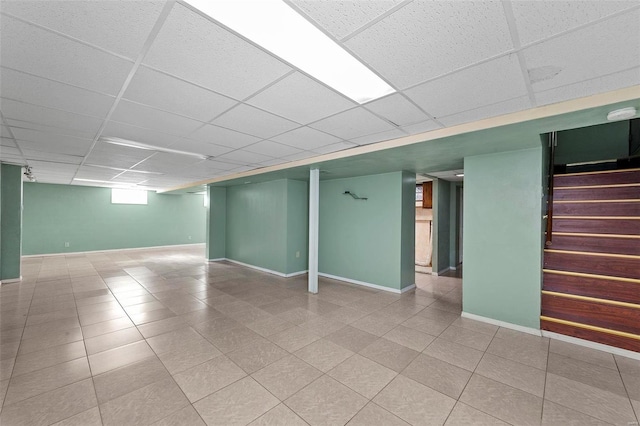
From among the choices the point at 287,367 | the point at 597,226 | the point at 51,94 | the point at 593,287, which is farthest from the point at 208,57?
the point at 597,226

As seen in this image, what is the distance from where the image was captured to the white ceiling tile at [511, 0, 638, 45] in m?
1.23

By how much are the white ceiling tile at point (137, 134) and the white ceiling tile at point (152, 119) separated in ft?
0.54

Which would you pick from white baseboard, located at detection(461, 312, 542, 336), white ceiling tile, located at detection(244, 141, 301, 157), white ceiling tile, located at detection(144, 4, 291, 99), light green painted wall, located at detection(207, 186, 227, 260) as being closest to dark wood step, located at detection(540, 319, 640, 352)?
white baseboard, located at detection(461, 312, 542, 336)

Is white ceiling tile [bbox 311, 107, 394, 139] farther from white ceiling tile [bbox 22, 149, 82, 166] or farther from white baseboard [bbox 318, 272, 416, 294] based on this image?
white ceiling tile [bbox 22, 149, 82, 166]

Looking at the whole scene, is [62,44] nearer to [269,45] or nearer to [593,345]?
[269,45]

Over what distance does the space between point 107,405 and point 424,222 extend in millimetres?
7341

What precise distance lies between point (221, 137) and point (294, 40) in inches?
84.7

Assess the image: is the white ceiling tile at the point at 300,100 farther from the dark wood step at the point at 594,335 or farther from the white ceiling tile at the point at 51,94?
the dark wood step at the point at 594,335

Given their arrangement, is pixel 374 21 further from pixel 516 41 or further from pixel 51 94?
pixel 51 94

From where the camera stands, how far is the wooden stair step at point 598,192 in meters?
3.78

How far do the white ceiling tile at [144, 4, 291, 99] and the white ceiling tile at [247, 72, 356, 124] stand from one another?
0.12 m

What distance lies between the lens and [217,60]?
1.69 meters

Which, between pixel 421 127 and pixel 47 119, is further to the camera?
pixel 421 127

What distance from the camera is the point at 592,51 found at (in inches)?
61.2
